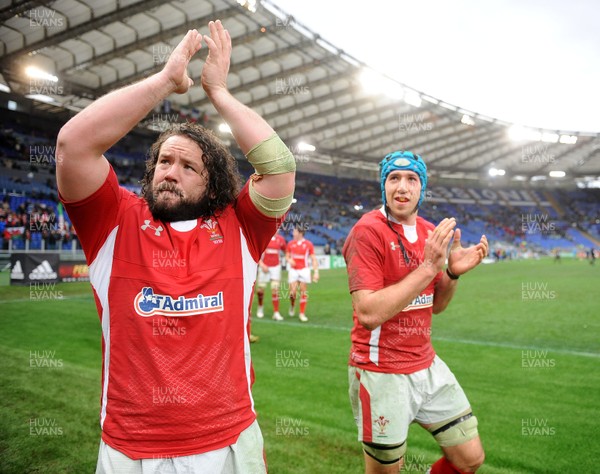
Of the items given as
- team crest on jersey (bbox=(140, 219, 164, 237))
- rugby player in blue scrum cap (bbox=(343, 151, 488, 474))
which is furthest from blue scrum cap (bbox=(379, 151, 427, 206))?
team crest on jersey (bbox=(140, 219, 164, 237))

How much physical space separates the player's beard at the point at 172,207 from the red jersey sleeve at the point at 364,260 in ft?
3.81

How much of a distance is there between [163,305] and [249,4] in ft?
67.2

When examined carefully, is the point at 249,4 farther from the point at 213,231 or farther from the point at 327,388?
the point at 213,231

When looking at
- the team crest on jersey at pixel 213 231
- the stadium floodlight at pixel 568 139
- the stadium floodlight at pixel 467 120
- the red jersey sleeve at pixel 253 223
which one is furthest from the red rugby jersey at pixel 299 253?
the stadium floodlight at pixel 568 139

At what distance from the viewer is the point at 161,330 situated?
1.80m

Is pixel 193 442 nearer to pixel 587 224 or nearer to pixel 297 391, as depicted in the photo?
pixel 297 391

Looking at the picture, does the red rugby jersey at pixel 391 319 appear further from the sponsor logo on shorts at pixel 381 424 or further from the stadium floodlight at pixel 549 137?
the stadium floodlight at pixel 549 137

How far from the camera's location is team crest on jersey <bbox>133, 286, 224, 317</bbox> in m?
1.81

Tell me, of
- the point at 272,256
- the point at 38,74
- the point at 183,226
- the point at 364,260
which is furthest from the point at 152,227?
the point at 38,74

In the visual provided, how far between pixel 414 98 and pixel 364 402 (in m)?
32.9

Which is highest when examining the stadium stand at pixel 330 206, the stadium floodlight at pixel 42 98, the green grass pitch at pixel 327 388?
the stadium floodlight at pixel 42 98

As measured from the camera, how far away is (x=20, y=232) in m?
20.7

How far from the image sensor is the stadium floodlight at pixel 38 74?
21.8 metres

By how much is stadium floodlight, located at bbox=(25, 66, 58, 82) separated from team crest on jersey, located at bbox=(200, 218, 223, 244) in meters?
24.4
